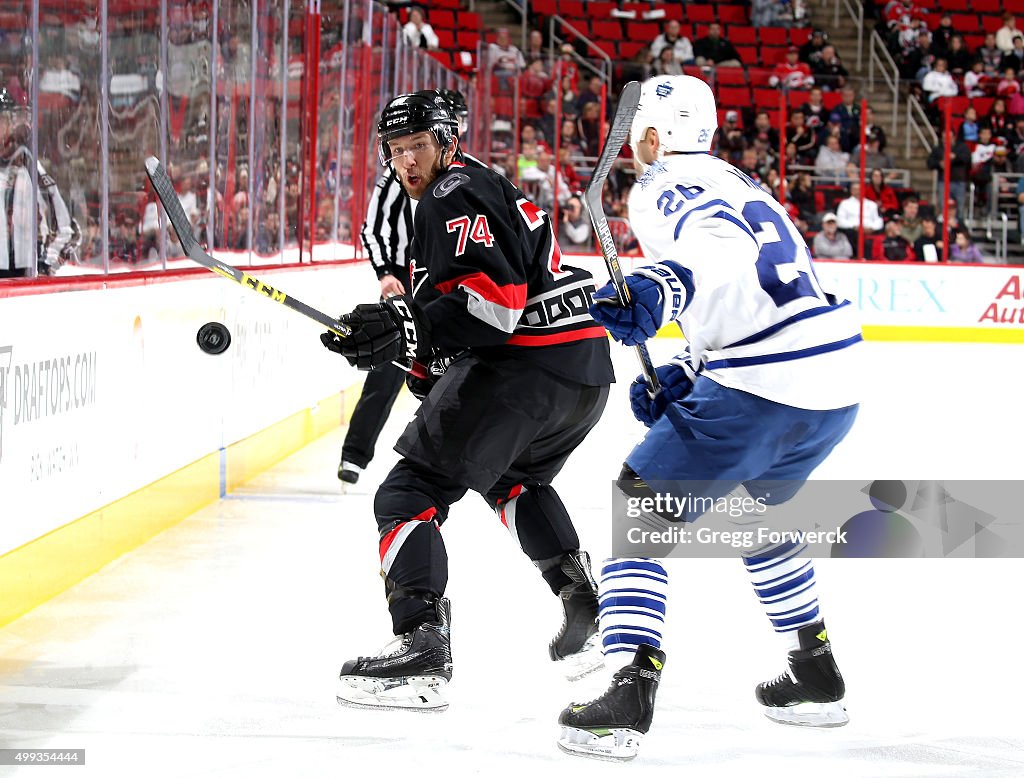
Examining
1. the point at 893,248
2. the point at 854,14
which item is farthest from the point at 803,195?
the point at 854,14

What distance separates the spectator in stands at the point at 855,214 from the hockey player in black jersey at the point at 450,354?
29.9 ft

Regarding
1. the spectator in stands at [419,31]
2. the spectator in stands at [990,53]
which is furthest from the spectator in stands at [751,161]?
the spectator in stands at [990,53]

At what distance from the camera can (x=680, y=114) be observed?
2.42m

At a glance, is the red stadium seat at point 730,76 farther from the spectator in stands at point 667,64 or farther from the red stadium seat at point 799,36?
the red stadium seat at point 799,36

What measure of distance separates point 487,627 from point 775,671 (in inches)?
27.7

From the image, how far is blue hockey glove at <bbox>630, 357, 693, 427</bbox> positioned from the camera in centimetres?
247

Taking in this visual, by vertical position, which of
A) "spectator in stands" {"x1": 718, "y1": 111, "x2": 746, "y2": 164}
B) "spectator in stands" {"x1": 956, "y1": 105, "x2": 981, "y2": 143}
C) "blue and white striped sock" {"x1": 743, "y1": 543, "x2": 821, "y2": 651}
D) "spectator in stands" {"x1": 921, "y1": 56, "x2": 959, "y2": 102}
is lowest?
"blue and white striped sock" {"x1": 743, "y1": 543, "x2": 821, "y2": 651}

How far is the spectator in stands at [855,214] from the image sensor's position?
446 inches

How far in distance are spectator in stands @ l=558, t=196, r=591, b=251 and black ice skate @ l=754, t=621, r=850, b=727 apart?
881cm

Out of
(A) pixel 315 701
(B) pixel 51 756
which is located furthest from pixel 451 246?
(B) pixel 51 756

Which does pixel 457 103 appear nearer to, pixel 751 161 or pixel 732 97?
pixel 751 161

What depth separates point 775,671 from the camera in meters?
2.93

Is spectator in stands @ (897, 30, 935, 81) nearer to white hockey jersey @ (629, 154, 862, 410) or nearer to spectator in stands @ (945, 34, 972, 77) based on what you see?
spectator in stands @ (945, 34, 972, 77)

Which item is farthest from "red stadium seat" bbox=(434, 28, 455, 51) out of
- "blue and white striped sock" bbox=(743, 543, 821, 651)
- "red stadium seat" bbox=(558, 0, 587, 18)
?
"blue and white striped sock" bbox=(743, 543, 821, 651)
